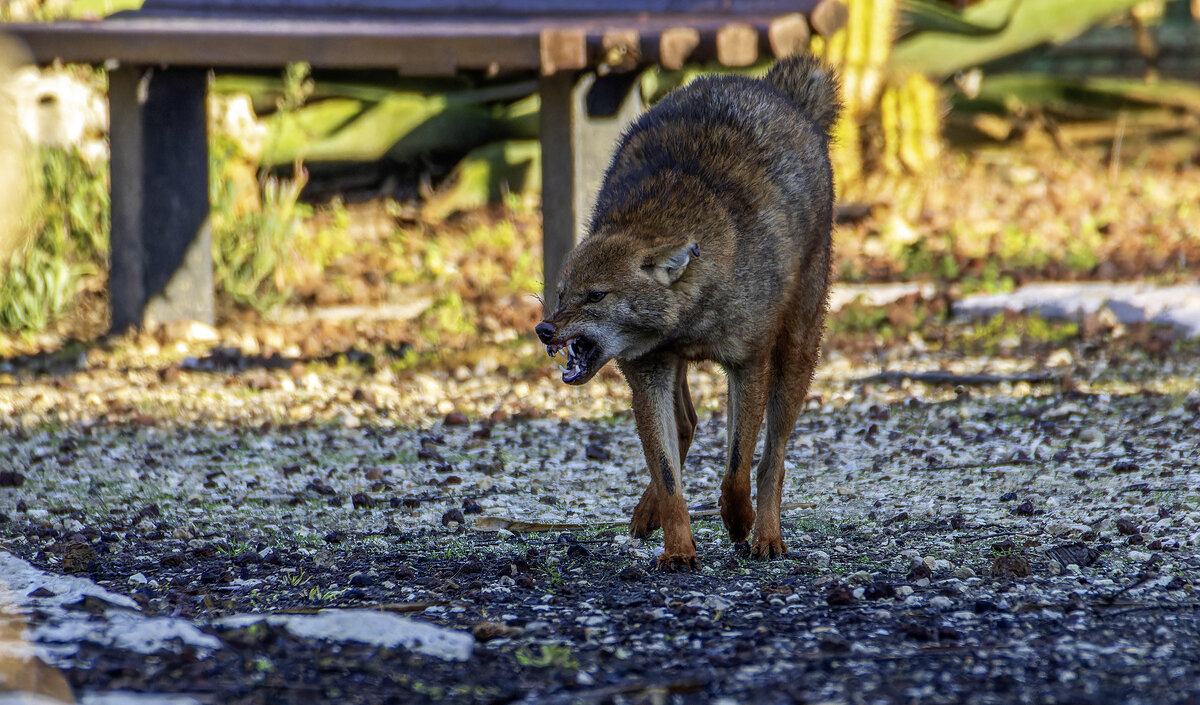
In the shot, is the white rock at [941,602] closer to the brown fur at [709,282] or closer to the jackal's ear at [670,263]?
the brown fur at [709,282]

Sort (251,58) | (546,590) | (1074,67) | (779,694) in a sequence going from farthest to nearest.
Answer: (1074,67) → (251,58) → (546,590) → (779,694)

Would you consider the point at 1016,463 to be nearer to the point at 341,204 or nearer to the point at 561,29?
the point at 561,29

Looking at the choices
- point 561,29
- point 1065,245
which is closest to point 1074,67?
point 1065,245

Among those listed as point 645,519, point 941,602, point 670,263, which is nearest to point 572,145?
point 645,519

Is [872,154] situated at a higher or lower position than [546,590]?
higher

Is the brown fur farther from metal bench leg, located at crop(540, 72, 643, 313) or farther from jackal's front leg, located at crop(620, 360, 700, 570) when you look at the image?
metal bench leg, located at crop(540, 72, 643, 313)

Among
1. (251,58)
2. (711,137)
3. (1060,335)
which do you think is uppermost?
(251,58)

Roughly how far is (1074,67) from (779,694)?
13416mm

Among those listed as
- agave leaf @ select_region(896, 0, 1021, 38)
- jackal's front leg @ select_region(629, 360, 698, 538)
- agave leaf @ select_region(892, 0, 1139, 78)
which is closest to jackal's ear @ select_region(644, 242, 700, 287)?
jackal's front leg @ select_region(629, 360, 698, 538)

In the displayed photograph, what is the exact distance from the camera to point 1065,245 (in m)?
10.4

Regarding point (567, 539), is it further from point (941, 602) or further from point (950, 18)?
point (950, 18)

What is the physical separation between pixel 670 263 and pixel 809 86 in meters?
1.44

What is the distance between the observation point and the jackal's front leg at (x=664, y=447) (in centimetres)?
410

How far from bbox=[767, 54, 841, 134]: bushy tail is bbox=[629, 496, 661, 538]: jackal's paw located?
1633mm
